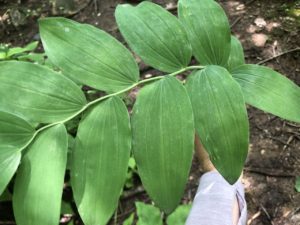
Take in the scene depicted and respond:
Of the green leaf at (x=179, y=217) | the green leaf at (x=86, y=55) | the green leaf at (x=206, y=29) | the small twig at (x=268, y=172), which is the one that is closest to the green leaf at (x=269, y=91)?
the green leaf at (x=206, y=29)

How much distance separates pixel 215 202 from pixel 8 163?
28.5 inches

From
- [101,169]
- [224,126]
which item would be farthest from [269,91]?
[101,169]

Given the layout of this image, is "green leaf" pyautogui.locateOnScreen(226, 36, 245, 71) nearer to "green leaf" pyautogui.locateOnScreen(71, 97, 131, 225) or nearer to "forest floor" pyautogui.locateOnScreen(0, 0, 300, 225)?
"green leaf" pyautogui.locateOnScreen(71, 97, 131, 225)

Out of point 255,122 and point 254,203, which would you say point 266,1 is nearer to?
point 255,122

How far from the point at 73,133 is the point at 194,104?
51.4 inches

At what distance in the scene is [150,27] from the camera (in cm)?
84

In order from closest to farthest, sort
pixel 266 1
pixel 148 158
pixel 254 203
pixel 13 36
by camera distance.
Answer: pixel 148 158 → pixel 254 203 → pixel 266 1 → pixel 13 36

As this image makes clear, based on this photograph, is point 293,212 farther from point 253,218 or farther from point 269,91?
point 269,91

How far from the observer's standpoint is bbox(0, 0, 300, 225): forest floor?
1.91m

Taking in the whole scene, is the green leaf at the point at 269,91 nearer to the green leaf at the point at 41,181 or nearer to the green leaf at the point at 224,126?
the green leaf at the point at 224,126

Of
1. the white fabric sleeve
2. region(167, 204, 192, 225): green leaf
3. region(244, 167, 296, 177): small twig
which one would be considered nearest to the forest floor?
region(244, 167, 296, 177): small twig

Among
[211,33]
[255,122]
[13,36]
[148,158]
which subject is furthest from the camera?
[13,36]

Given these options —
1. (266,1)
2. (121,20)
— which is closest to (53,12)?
(266,1)

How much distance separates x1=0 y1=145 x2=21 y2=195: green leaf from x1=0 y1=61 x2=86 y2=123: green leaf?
7cm
